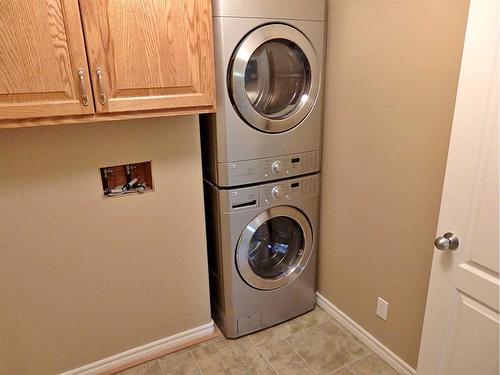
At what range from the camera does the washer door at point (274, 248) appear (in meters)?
1.91

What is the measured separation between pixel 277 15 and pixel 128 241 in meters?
1.28

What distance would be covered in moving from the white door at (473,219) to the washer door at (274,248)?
0.84 m

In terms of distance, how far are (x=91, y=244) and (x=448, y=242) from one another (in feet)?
4.84

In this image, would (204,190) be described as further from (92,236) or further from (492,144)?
(492,144)

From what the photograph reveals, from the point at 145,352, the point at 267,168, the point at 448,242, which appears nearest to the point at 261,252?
the point at 267,168

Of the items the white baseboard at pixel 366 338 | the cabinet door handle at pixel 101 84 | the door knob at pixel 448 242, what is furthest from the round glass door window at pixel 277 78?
the white baseboard at pixel 366 338

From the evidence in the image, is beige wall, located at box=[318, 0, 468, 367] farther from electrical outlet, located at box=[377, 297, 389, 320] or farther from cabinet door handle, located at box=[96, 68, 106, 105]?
cabinet door handle, located at box=[96, 68, 106, 105]

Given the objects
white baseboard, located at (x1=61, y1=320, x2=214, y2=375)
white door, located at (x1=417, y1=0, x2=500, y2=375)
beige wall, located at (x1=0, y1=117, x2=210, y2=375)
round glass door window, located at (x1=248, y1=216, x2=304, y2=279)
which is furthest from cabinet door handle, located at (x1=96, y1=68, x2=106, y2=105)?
white baseboard, located at (x1=61, y1=320, x2=214, y2=375)

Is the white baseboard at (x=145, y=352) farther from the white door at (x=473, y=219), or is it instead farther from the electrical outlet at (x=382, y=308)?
the white door at (x=473, y=219)

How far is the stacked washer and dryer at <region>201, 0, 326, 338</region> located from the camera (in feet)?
5.26

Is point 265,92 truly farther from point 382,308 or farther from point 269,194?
point 382,308

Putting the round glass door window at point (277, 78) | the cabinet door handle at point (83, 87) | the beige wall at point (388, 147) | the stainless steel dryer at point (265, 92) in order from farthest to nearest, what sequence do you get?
the round glass door window at point (277, 78)
the stainless steel dryer at point (265, 92)
the beige wall at point (388, 147)
the cabinet door handle at point (83, 87)

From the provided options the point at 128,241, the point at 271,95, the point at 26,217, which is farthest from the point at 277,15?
the point at 26,217

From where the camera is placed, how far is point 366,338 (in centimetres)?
196
